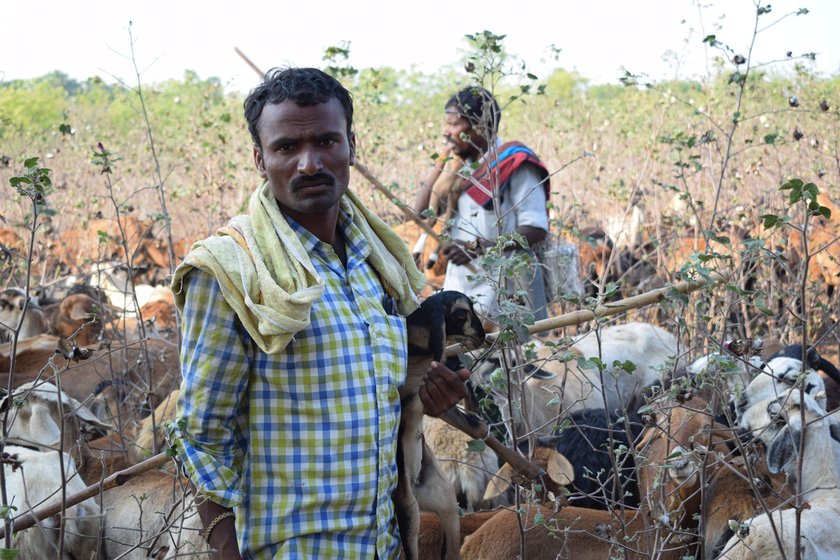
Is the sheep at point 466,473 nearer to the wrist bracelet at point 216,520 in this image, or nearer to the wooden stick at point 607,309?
the wooden stick at point 607,309

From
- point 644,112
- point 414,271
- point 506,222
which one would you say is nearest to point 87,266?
point 506,222

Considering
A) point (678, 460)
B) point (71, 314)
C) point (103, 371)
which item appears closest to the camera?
point (678, 460)

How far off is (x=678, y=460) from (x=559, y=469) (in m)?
1.06

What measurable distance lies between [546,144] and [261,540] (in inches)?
386

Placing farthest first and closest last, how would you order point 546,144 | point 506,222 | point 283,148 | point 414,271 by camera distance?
point 546,144 → point 506,222 → point 414,271 → point 283,148

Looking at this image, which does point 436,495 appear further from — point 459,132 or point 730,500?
point 459,132

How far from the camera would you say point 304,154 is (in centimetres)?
221

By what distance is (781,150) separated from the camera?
10.5 metres

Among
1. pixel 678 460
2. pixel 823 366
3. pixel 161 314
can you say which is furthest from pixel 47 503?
pixel 161 314

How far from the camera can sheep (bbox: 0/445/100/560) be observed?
12.5ft

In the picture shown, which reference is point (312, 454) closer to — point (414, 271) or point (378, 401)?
point (378, 401)

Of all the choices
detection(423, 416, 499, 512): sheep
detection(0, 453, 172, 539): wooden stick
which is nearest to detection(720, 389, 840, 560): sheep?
detection(423, 416, 499, 512): sheep

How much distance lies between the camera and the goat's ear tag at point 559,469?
413cm

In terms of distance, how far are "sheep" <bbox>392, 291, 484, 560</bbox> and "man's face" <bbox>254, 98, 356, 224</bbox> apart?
0.36 metres
